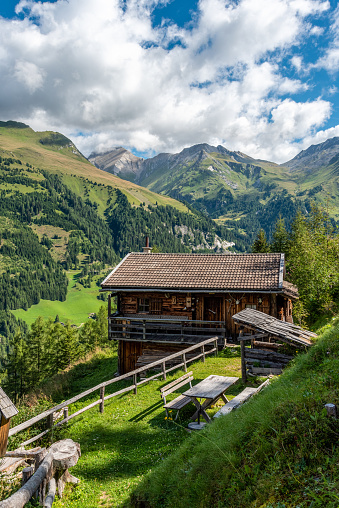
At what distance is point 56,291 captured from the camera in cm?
18500

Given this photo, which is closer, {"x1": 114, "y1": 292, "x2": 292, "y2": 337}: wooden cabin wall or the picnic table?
the picnic table

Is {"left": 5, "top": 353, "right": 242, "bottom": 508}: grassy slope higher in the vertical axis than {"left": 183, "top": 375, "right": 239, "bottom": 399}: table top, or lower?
lower

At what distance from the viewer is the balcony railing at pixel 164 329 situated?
2092 centimetres

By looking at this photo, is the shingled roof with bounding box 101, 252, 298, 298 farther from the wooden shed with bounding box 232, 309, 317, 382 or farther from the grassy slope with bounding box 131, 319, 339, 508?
the grassy slope with bounding box 131, 319, 339, 508

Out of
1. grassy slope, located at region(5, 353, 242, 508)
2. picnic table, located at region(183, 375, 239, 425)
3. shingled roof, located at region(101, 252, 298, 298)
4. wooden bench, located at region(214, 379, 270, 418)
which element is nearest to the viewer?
grassy slope, located at region(5, 353, 242, 508)

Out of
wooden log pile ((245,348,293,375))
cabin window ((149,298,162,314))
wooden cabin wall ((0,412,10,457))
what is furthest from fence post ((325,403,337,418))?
cabin window ((149,298,162,314))

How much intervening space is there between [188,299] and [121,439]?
1253 cm

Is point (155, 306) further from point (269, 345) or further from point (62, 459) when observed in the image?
point (62, 459)

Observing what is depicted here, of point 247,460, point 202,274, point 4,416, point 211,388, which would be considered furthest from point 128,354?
point 247,460

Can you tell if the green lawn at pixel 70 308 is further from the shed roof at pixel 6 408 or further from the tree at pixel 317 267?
the shed roof at pixel 6 408

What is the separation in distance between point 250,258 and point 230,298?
3.99m

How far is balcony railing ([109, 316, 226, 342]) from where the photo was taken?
68.6 ft

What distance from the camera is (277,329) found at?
12.1 metres

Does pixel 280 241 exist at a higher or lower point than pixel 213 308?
higher
